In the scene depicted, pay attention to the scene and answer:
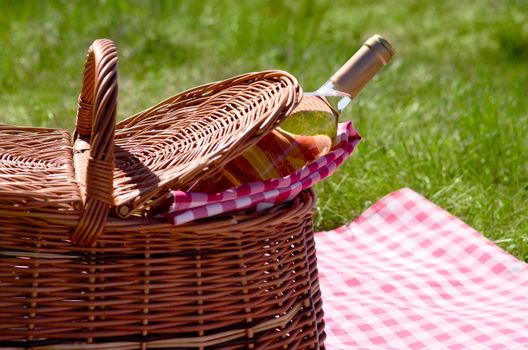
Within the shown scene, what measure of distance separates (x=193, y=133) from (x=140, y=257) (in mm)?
369

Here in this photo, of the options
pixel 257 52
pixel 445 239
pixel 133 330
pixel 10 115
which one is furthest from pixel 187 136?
pixel 257 52

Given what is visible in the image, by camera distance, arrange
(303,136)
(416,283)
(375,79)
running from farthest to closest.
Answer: (375,79) → (416,283) → (303,136)

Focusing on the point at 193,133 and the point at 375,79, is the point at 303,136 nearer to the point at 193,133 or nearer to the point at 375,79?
the point at 193,133

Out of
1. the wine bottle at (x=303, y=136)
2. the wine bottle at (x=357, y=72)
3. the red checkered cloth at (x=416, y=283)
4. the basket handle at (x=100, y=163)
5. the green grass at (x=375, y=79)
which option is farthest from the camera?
the green grass at (x=375, y=79)

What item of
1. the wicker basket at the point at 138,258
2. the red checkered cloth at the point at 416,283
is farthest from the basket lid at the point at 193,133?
the red checkered cloth at the point at 416,283

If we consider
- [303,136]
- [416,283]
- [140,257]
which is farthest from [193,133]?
[416,283]

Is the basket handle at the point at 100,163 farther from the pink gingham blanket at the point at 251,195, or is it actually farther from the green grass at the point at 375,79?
the green grass at the point at 375,79

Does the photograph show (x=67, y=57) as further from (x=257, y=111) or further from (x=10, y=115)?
(x=257, y=111)

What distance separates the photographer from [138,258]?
114 cm

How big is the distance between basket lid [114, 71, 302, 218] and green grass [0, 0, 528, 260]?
859 mm

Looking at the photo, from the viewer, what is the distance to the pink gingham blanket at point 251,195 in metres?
1.14

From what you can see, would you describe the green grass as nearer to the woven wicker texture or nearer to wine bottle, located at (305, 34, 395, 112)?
wine bottle, located at (305, 34, 395, 112)

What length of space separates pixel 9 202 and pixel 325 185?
1.43 meters

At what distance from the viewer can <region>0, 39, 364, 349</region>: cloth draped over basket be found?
110cm
